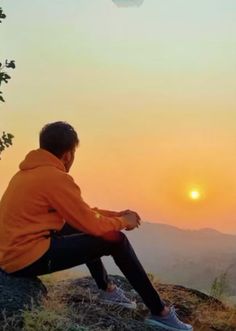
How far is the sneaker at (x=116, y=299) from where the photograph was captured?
7168 mm

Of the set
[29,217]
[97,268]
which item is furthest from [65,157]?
[97,268]

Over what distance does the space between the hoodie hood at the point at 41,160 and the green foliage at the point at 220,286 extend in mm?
3506

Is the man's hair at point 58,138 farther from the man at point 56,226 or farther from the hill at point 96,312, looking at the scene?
the hill at point 96,312

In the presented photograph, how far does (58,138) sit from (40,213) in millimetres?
798

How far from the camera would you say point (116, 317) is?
6.67m

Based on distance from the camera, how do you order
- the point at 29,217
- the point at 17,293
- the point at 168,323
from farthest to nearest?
the point at 168,323
the point at 29,217
the point at 17,293

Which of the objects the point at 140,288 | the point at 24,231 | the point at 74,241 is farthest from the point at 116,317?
the point at 24,231

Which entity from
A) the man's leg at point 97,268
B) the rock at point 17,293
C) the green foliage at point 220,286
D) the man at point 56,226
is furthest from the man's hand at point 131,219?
the green foliage at point 220,286

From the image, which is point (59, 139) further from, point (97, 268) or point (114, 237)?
point (97, 268)

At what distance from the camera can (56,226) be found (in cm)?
668

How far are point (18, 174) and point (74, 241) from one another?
942 mm

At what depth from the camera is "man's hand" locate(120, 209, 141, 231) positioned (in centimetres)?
679

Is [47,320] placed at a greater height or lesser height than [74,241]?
lesser

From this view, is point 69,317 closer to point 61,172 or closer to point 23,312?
point 23,312
